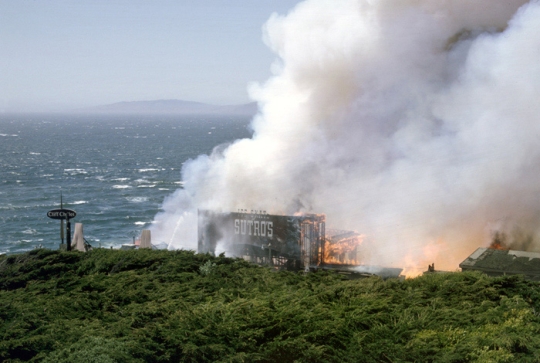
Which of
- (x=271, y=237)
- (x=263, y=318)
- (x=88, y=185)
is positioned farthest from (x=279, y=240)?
(x=88, y=185)

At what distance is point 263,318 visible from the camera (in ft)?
47.2

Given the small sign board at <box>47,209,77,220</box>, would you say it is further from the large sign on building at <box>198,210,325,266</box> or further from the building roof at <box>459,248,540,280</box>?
the building roof at <box>459,248,540,280</box>

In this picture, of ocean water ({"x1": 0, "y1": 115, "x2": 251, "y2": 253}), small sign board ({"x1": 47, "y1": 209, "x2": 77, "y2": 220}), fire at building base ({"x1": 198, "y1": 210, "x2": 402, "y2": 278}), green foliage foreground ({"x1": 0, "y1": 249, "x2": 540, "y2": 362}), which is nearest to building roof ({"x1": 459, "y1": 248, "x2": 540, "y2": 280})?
fire at building base ({"x1": 198, "y1": 210, "x2": 402, "y2": 278})

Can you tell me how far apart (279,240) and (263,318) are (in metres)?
14.5

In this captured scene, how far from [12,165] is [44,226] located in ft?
169

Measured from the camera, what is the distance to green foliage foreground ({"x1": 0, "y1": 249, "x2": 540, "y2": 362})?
13148 mm

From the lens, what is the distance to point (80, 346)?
13.3 m

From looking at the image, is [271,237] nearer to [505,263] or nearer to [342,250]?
[342,250]

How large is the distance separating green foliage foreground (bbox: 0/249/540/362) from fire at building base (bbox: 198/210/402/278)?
344 inches

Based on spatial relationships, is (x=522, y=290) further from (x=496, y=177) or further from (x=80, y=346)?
(x=496, y=177)

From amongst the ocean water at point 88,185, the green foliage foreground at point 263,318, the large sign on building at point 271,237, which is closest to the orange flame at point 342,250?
the large sign on building at point 271,237

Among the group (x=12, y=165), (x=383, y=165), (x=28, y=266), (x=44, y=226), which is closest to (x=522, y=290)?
(x=28, y=266)

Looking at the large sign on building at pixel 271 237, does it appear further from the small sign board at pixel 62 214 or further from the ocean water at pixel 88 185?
the ocean water at pixel 88 185

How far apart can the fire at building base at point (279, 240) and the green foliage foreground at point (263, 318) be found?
8.74 meters
